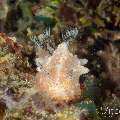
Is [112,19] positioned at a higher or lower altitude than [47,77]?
higher

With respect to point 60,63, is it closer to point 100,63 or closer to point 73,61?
point 73,61

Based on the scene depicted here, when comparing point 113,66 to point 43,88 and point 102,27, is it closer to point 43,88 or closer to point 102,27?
point 102,27

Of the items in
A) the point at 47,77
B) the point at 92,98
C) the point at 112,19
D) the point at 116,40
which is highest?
the point at 112,19

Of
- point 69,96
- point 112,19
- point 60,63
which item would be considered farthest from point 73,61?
point 112,19

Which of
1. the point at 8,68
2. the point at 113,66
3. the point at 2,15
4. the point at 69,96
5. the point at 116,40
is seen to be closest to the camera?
the point at 69,96

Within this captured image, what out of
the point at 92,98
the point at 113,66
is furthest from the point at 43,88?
the point at 113,66

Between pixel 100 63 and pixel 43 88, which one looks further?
pixel 100 63

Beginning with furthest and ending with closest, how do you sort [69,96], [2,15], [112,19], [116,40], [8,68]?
[2,15] → [112,19] → [116,40] → [8,68] → [69,96]
